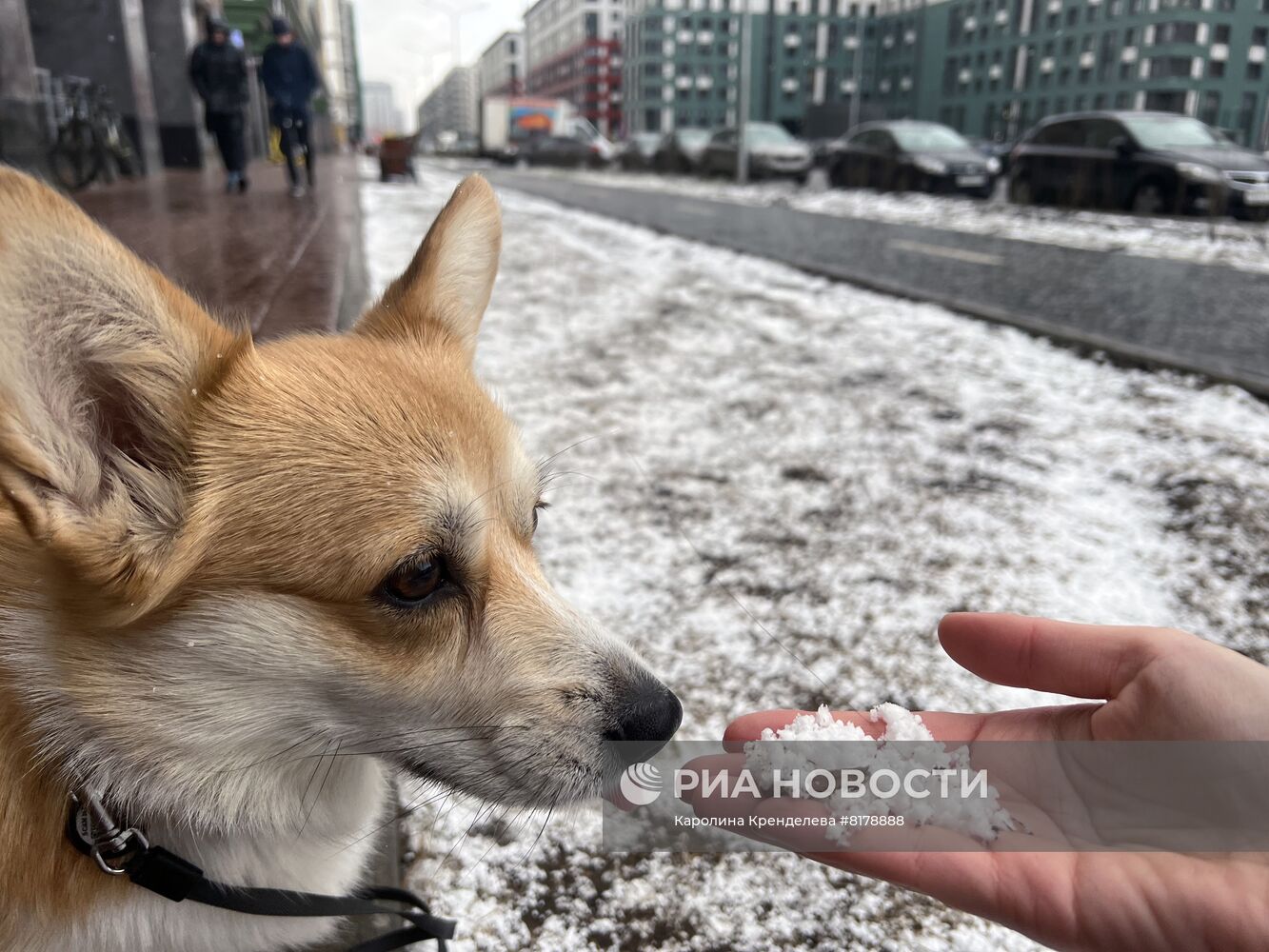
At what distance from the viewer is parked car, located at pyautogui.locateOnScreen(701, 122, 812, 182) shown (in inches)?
945

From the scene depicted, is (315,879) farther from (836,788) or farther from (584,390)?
(584,390)

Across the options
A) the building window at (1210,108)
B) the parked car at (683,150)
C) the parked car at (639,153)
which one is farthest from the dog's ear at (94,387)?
the parked car at (639,153)

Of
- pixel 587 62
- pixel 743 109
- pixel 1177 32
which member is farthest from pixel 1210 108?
pixel 587 62

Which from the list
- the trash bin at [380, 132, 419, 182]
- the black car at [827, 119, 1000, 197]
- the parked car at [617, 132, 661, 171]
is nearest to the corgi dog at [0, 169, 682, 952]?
the black car at [827, 119, 1000, 197]

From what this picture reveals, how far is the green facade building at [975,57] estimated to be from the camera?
44.6 feet

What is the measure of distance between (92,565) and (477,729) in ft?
2.02

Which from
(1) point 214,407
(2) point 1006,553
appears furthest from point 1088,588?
(1) point 214,407

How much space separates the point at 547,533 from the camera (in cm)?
330

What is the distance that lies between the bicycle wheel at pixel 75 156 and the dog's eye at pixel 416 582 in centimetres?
829

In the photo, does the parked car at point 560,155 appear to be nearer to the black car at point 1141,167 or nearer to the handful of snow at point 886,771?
Result: the black car at point 1141,167

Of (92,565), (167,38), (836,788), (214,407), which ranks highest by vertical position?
(167,38)

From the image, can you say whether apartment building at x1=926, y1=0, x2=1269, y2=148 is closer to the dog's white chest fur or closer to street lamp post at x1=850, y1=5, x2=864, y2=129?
street lamp post at x1=850, y1=5, x2=864, y2=129

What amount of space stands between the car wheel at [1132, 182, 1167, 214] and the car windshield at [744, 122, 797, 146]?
1262 cm

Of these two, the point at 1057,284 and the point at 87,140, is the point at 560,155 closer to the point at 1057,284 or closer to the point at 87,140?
the point at 87,140
